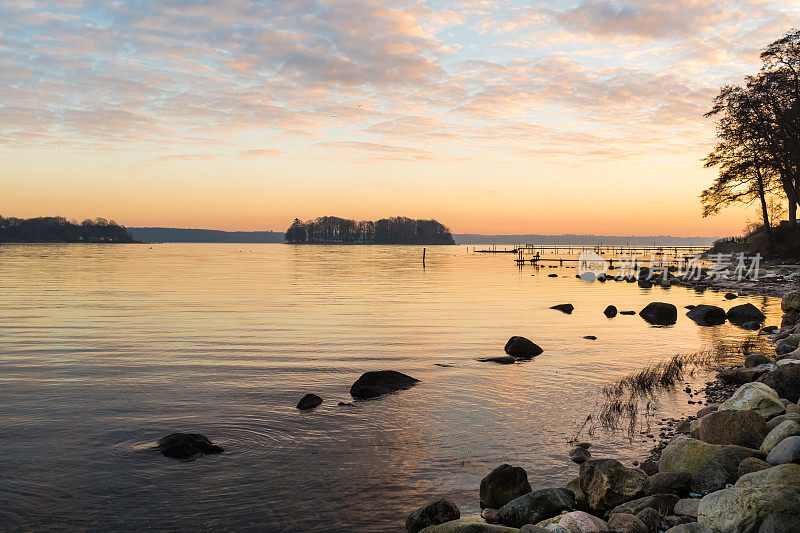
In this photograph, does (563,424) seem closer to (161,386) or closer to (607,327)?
(161,386)

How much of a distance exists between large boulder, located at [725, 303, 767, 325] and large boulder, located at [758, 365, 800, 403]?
2102cm

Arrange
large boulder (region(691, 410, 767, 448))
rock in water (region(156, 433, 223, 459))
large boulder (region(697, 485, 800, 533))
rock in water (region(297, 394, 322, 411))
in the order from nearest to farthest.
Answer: large boulder (region(697, 485, 800, 533)) < large boulder (region(691, 410, 767, 448)) < rock in water (region(156, 433, 223, 459)) < rock in water (region(297, 394, 322, 411))

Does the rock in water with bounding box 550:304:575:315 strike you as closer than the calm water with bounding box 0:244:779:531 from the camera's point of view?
No

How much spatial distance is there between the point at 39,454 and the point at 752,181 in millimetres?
68319

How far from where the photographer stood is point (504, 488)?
9195 millimetres

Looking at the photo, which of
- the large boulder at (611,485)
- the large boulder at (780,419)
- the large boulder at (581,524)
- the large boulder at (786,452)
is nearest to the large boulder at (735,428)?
the large boulder at (780,419)

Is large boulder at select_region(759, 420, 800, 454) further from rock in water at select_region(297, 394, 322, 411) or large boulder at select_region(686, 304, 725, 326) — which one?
large boulder at select_region(686, 304, 725, 326)

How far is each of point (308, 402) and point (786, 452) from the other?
10615 millimetres

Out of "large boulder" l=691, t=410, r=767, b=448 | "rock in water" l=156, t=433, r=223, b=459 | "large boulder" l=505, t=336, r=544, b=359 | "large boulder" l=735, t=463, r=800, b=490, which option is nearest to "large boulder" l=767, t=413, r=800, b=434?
"large boulder" l=691, t=410, r=767, b=448

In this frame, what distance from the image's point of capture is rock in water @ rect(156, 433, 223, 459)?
11555 mm

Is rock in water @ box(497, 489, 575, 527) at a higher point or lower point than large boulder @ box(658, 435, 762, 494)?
lower

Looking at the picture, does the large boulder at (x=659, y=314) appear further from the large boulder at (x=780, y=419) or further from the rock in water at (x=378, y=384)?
the large boulder at (x=780, y=419)

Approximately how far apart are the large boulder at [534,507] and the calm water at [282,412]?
2.97 ft

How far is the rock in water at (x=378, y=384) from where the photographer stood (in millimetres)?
16062
